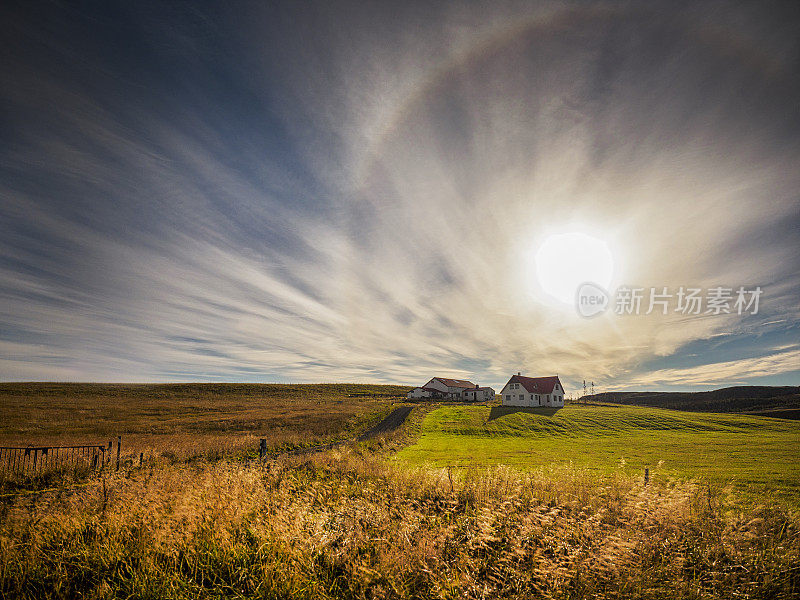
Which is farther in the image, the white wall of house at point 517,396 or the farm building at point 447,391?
the farm building at point 447,391

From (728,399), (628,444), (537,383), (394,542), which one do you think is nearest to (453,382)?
(537,383)

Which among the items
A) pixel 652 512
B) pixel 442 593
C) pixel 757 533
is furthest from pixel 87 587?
pixel 757 533

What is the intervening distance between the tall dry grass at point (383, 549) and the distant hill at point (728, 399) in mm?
95870

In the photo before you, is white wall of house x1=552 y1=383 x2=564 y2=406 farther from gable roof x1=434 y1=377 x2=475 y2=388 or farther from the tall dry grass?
the tall dry grass

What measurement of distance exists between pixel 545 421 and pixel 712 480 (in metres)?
29.6

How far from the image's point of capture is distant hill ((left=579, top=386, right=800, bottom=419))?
8400cm

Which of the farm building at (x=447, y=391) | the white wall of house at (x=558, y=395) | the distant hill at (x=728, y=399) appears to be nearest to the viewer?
the white wall of house at (x=558, y=395)

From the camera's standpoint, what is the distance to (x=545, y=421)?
46.0 m

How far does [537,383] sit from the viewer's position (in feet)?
245

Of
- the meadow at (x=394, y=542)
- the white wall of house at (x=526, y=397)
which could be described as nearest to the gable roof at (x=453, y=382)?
the white wall of house at (x=526, y=397)

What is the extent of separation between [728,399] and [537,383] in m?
90.7

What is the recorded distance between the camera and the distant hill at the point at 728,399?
84.0 meters

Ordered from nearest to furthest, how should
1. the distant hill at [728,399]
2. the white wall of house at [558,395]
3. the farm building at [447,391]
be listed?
the white wall of house at [558,395] < the distant hill at [728,399] < the farm building at [447,391]

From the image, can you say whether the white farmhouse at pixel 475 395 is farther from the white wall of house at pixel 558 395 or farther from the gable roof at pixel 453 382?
the white wall of house at pixel 558 395
